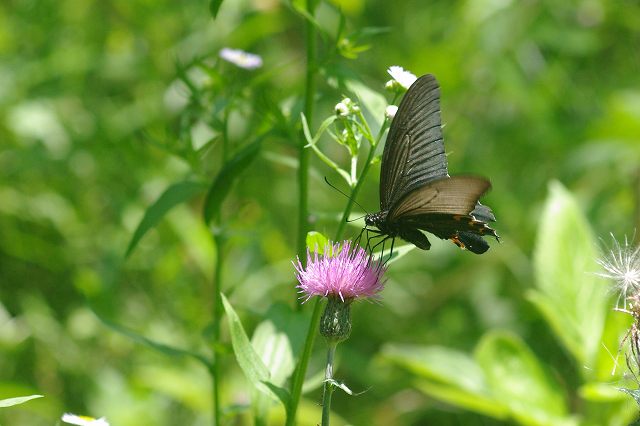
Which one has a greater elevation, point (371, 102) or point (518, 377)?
point (371, 102)

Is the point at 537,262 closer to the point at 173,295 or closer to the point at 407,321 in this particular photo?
the point at 407,321

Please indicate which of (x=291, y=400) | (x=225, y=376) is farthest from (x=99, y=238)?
(x=291, y=400)

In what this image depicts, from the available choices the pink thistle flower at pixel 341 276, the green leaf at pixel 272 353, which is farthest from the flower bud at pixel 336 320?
the green leaf at pixel 272 353

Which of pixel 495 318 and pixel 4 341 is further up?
pixel 495 318

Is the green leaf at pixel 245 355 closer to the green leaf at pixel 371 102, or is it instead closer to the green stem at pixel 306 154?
the green stem at pixel 306 154

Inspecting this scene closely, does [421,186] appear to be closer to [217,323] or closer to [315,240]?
[315,240]

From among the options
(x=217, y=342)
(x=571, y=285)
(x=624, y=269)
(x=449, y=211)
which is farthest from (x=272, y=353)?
(x=571, y=285)
